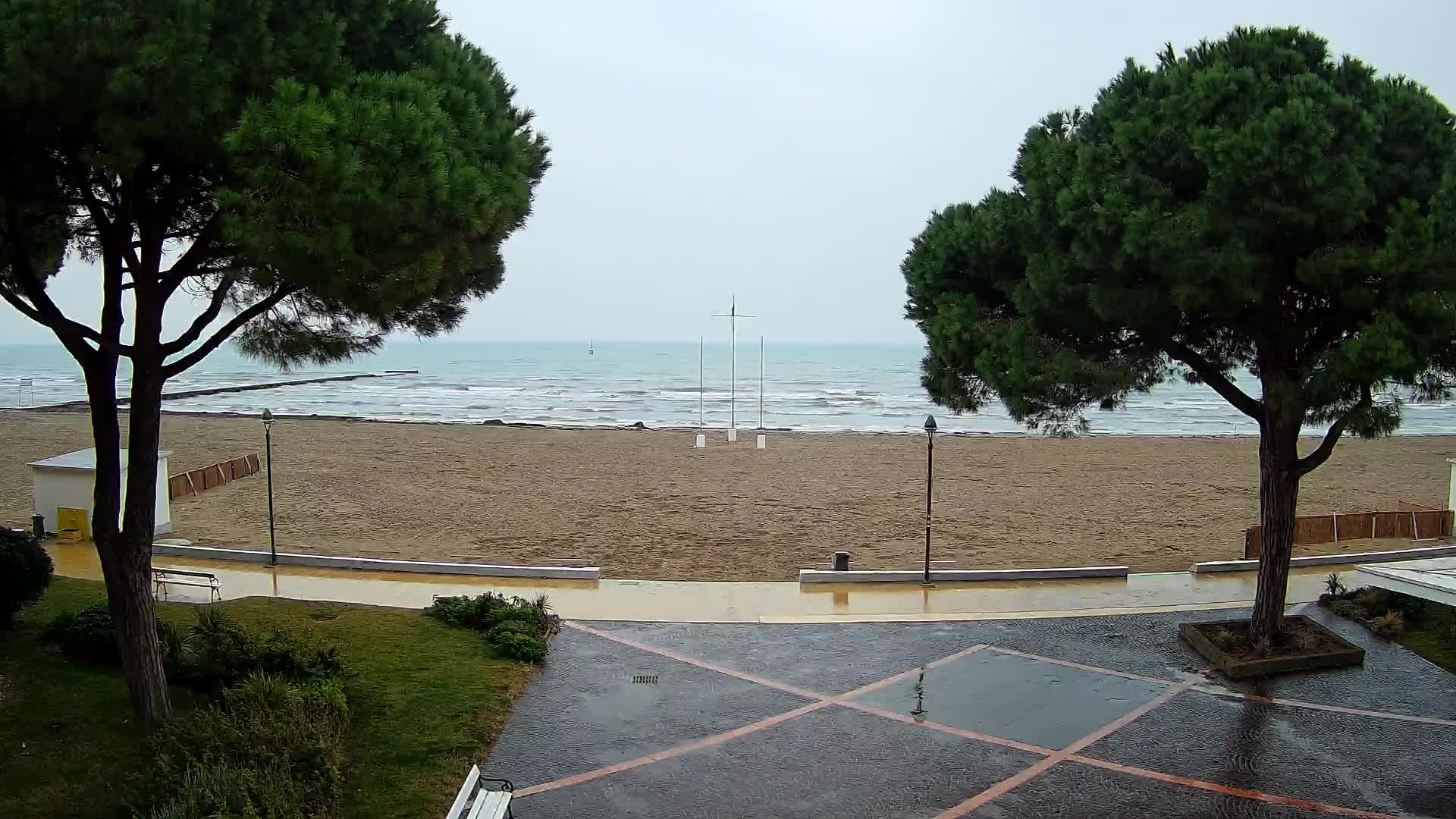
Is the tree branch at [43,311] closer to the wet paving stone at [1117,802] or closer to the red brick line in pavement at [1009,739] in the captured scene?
the red brick line in pavement at [1009,739]

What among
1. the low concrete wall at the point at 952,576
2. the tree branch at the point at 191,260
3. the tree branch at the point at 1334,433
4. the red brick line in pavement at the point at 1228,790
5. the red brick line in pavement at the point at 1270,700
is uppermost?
the tree branch at the point at 191,260

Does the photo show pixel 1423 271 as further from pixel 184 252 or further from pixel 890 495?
pixel 890 495

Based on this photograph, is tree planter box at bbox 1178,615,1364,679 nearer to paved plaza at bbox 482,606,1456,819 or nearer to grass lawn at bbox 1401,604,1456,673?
paved plaza at bbox 482,606,1456,819

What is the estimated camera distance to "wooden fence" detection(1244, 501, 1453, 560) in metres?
18.9

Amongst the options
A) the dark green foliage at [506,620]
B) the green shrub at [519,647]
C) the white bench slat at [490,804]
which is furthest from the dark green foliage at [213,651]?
the white bench slat at [490,804]

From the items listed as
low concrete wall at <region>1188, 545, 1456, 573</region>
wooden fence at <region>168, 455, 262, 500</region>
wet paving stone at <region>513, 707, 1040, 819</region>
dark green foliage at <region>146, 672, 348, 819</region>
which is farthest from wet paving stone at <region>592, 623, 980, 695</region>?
wooden fence at <region>168, 455, 262, 500</region>

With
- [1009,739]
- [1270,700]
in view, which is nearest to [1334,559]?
[1270,700]

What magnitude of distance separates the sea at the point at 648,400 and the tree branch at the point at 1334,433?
15001 millimetres

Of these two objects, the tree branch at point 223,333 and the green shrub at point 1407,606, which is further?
the green shrub at point 1407,606

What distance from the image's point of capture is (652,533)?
2058 centimetres

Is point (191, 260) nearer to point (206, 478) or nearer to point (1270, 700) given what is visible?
point (1270, 700)

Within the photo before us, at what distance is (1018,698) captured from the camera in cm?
1032

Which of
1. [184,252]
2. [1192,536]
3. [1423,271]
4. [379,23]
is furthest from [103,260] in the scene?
[1192,536]

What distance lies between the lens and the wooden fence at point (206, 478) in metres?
24.4
